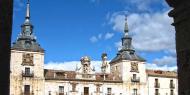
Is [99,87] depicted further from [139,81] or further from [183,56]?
[183,56]

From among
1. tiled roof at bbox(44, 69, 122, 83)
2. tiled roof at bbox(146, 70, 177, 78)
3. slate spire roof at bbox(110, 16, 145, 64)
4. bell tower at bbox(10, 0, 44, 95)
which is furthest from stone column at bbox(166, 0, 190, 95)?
tiled roof at bbox(146, 70, 177, 78)

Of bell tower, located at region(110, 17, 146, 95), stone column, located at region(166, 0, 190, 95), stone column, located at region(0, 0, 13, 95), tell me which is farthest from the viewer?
bell tower, located at region(110, 17, 146, 95)

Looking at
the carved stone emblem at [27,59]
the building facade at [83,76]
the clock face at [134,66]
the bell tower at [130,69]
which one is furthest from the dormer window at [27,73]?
the clock face at [134,66]

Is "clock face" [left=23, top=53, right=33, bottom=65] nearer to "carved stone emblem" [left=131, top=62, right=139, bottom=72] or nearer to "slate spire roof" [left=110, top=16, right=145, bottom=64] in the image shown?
"slate spire roof" [left=110, top=16, right=145, bottom=64]

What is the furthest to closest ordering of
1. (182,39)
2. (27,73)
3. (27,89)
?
(27,73) → (27,89) → (182,39)

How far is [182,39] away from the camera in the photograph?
599 centimetres

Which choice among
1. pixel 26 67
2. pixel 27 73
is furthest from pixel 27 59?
pixel 27 73

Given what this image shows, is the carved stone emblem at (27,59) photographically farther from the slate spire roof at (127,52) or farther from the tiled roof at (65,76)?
the slate spire roof at (127,52)

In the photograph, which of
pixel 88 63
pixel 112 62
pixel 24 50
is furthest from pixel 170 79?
pixel 24 50

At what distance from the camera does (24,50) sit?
50.8 metres

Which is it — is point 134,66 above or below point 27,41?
below

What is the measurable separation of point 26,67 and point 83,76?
25.8 feet

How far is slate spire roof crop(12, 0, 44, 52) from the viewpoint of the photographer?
51228mm

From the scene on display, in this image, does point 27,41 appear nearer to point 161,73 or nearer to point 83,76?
point 83,76
